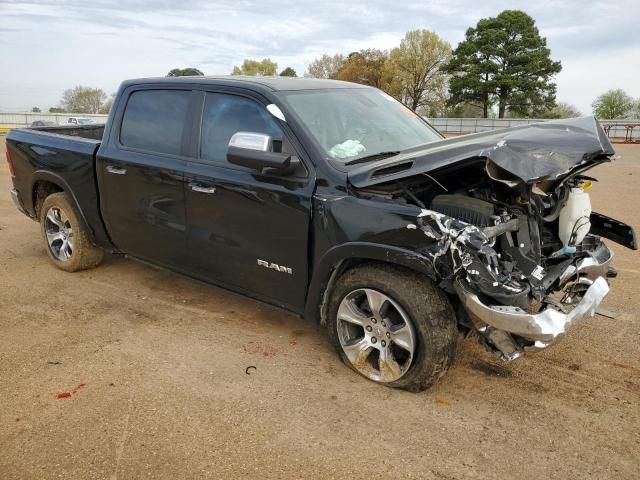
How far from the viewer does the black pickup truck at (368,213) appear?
2943mm

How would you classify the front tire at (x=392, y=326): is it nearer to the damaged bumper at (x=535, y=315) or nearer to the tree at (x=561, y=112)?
the damaged bumper at (x=535, y=315)

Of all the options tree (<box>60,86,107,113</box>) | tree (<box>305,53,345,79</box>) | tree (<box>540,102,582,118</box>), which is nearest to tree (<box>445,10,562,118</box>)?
tree (<box>540,102,582,118</box>)

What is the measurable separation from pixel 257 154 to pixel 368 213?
78 centimetres

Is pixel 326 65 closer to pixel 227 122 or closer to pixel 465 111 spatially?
pixel 465 111

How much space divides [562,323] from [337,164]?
1601mm

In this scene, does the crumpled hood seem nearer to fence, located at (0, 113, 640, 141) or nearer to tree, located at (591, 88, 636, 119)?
fence, located at (0, 113, 640, 141)

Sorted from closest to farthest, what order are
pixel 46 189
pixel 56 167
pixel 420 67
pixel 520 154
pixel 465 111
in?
pixel 520 154 < pixel 56 167 < pixel 46 189 < pixel 465 111 < pixel 420 67

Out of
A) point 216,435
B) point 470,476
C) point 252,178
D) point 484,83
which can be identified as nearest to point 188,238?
point 252,178

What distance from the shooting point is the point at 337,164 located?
3395 mm

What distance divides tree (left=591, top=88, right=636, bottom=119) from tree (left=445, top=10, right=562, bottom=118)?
9697 mm

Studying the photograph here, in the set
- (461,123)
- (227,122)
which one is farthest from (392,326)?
(461,123)

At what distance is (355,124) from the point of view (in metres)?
3.90

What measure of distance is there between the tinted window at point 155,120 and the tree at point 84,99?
80.2 metres

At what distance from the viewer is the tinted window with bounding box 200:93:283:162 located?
366 centimetres
